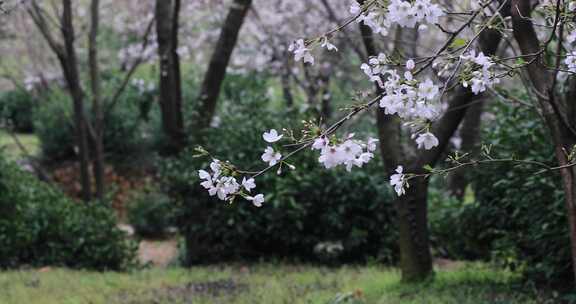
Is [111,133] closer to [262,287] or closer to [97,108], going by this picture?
[97,108]

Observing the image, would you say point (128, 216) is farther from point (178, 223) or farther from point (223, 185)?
point (223, 185)

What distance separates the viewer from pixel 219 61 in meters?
7.85

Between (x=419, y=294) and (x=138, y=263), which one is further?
(x=138, y=263)

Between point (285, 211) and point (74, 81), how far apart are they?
8.95ft

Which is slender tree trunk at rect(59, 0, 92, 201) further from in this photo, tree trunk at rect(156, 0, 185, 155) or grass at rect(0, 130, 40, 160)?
grass at rect(0, 130, 40, 160)

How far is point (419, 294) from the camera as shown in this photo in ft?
16.5

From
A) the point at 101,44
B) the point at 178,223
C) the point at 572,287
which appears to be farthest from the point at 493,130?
the point at 101,44

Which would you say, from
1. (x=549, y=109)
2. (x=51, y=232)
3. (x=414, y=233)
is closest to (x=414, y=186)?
(x=414, y=233)

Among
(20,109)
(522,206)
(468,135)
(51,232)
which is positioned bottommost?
(522,206)

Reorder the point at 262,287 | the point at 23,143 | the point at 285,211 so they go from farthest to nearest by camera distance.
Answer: the point at 23,143, the point at 285,211, the point at 262,287

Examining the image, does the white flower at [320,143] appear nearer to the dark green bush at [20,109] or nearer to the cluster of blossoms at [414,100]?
the cluster of blossoms at [414,100]

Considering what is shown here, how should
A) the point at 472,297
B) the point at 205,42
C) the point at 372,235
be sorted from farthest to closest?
1. the point at 205,42
2. the point at 372,235
3. the point at 472,297

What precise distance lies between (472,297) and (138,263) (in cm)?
390

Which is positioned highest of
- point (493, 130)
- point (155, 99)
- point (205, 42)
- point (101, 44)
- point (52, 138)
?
point (101, 44)
